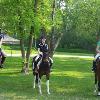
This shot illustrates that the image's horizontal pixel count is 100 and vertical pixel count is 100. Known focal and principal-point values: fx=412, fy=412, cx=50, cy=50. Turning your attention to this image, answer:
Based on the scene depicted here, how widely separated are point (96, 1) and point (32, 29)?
18.7 meters

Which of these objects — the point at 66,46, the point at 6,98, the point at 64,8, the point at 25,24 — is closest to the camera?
the point at 6,98

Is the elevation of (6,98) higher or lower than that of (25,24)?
lower

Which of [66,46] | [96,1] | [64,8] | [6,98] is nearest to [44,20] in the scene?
[64,8]

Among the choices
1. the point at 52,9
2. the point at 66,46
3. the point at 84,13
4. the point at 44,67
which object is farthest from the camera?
the point at 66,46

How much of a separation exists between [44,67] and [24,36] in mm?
10496

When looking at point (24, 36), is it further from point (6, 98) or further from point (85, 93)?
point (6, 98)

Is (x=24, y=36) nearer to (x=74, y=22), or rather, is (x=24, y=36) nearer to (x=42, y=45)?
(x=42, y=45)

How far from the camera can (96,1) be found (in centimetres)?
4447

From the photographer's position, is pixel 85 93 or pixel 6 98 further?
pixel 85 93

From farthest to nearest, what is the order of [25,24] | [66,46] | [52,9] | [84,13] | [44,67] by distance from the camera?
[66,46]
[84,13]
[52,9]
[25,24]
[44,67]

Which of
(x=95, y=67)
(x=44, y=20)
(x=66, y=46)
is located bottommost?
(x=66, y=46)

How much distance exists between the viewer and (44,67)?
17078 millimetres

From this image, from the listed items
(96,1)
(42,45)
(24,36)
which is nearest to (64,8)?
(96,1)

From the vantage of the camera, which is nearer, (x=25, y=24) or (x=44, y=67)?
(x=44, y=67)
